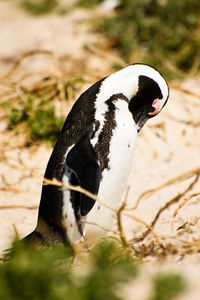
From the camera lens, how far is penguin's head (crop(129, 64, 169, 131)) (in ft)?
7.75

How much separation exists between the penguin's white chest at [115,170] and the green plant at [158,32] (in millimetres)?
2391

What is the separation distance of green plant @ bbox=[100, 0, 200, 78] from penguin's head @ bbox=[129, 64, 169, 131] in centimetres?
206

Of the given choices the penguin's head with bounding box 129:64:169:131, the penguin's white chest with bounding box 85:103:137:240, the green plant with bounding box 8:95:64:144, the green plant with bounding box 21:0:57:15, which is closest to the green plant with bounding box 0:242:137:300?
the penguin's white chest with bounding box 85:103:137:240

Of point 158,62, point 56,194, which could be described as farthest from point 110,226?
point 158,62

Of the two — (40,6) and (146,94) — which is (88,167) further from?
(40,6)

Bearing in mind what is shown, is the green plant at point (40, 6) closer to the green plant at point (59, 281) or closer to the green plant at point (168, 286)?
the green plant at point (59, 281)

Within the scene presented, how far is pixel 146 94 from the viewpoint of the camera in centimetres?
241

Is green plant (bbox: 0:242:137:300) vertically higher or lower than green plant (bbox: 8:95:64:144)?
lower

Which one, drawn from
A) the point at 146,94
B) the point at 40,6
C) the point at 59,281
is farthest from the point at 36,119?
the point at 40,6

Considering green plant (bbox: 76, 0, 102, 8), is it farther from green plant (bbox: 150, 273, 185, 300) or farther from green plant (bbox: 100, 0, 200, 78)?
green plant (bbox: 150, 273, 185, 300)

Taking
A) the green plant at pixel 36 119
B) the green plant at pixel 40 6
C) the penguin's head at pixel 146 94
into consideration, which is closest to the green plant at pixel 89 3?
the green plant at pixel 40 6

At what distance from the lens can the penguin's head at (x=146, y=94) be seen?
7.75ft

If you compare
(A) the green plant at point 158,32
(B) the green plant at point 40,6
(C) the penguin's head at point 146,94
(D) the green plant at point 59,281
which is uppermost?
(B) the green plant at point 40,6

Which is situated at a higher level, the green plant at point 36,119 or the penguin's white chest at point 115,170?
the green plant at point 36,119
